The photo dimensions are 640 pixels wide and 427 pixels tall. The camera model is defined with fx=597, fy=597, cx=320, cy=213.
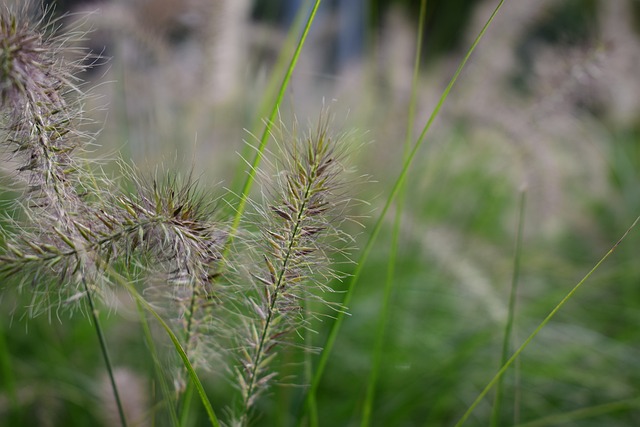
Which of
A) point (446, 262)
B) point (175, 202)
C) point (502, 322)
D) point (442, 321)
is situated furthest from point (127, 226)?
point (442, 321)

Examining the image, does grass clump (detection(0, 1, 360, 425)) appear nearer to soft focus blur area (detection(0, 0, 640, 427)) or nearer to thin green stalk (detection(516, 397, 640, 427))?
soft focus blur area (detection(0, 0, 640, 427))

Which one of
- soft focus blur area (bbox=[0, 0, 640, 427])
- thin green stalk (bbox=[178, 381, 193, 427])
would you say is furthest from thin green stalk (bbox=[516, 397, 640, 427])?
thin green stalk (bbox=[178, 381, 193, 427])

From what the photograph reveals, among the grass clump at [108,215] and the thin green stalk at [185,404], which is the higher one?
the grass clump at [108,215]

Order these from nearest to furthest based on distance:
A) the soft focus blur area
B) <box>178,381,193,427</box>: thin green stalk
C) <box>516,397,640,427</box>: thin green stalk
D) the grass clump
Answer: the grass clump < <box>178,381,193,427</box>: thin green stalk < <box>516,397,640,427</box>: thin green stalk < the soft focus blur area

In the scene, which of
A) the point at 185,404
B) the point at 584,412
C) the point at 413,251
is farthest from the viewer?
the point at 413,251

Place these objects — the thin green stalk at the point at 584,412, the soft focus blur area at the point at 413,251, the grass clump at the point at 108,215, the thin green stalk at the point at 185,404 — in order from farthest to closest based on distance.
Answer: the soft focus blur area at the point at 413,251
the thin green stalk at the point at 584,412
the thin green stalk at the point at 185,404
the grass clump at the point at 108,215

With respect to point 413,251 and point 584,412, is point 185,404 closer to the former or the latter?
point 584,412

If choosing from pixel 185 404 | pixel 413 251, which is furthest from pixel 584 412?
pixel 413 251

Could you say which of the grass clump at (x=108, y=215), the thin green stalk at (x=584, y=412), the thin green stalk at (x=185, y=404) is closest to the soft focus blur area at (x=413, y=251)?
the thin green stalk at (x=584, y=412)

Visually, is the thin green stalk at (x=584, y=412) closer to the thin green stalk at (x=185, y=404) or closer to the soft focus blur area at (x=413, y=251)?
the soft focus blur area at (x=413, y=251)

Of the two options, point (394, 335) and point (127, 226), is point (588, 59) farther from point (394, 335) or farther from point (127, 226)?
point (127, 226)

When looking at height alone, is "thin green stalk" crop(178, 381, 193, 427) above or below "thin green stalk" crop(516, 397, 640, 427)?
Answer: above
